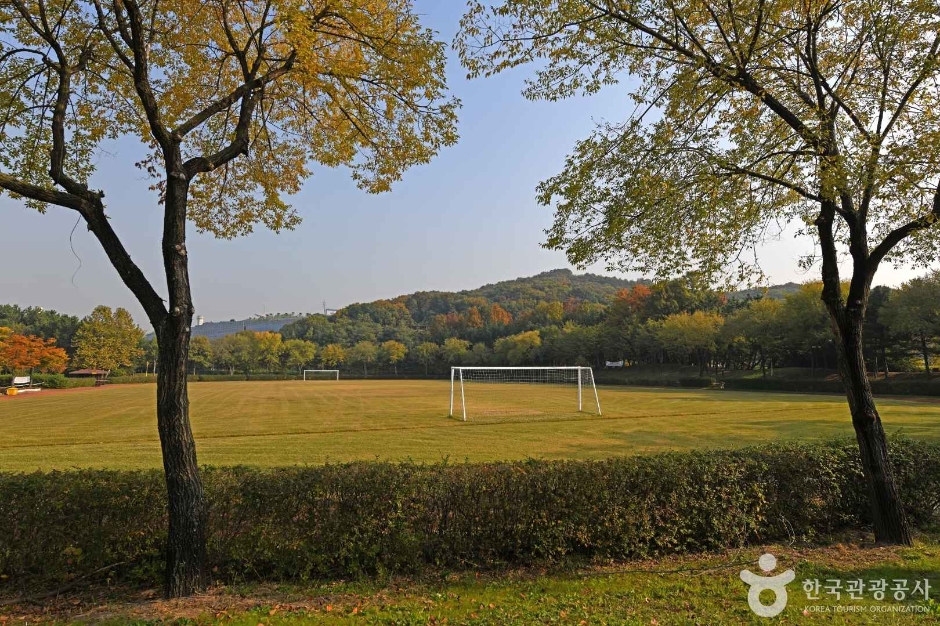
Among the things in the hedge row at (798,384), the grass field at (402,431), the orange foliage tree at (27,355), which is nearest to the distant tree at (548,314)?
the hedge row at (798,384)

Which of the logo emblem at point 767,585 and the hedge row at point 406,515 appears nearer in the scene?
the logo emblem at point 767,585

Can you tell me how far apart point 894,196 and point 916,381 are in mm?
35079

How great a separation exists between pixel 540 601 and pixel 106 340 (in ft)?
260

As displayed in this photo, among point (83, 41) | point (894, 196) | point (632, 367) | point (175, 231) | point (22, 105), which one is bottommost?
point (632, 367)

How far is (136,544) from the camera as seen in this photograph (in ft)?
14.9

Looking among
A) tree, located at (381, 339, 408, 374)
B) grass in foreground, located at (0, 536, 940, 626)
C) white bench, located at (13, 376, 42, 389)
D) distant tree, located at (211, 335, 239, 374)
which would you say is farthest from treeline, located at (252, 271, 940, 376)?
white bench, located at (13, 376, 42, 389)

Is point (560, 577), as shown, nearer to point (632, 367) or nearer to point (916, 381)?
point (916, 381)

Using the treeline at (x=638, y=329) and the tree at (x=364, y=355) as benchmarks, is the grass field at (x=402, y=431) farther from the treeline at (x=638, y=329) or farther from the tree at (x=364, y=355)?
the tree at (x=364, y=355)

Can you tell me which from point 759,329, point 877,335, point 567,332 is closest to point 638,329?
point 567,332

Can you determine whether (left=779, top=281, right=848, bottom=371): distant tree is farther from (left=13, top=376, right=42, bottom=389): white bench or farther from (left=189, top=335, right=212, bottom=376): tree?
(left=189, top=335, right=212, bottom=376): tree

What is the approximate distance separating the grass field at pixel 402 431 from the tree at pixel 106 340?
4664cm

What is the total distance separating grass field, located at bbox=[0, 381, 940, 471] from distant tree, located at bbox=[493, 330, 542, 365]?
5638cm

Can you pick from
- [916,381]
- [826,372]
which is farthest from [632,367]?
[916,381]

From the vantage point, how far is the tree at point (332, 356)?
345 ft
